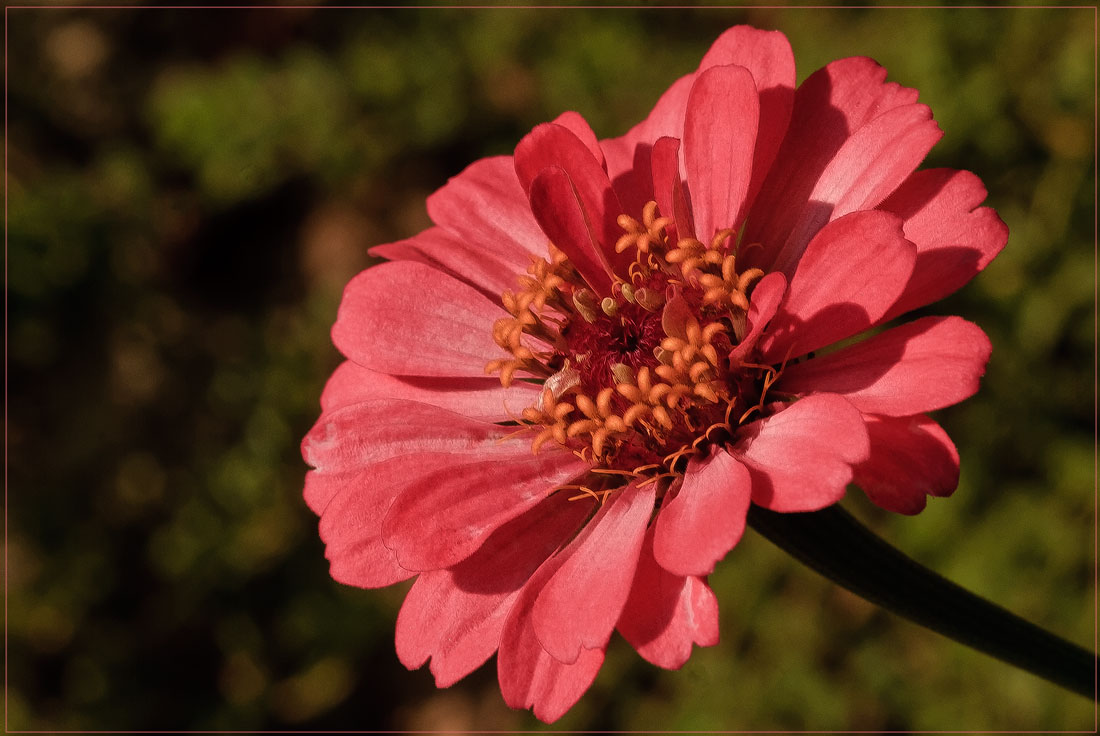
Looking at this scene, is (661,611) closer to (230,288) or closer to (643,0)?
(643,0)

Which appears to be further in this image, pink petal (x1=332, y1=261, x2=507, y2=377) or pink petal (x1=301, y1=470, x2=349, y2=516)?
pink petal (x1=332, y1=261, x2=507, y2=377)

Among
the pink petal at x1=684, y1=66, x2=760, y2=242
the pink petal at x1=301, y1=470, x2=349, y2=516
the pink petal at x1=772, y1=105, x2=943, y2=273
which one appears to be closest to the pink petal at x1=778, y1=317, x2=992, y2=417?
the pink petal at x1=772, y1=105, x2=943, y2=273

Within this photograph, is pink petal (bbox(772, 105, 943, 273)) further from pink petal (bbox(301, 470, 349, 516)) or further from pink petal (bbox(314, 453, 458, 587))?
pink petal (bbox(301, 470, 349, 516))

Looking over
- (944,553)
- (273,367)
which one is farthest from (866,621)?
(273,367)

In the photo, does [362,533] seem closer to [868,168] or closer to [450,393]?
[450,393]

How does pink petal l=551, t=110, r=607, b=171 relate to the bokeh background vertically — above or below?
above

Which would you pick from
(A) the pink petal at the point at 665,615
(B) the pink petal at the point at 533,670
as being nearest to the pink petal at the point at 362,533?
(B) the pink petal at the point at 533,670

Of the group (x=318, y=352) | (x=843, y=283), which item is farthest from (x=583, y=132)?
(x=318, y=352)
